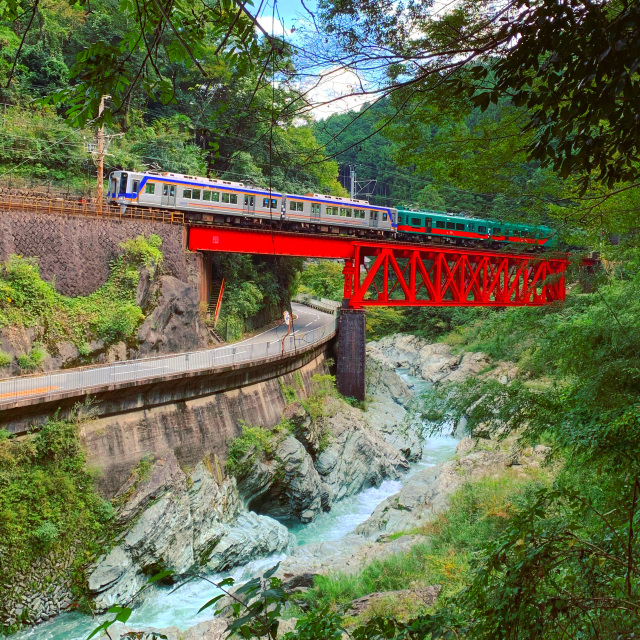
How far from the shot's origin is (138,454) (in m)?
12.8

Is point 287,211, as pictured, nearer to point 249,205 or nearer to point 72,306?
point 249,205

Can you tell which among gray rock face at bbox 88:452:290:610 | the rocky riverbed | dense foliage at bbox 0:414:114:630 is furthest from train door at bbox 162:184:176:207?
dense foliage at bbox 0:414:114:630

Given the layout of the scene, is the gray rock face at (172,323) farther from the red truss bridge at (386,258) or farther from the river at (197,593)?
the river at (197,593)

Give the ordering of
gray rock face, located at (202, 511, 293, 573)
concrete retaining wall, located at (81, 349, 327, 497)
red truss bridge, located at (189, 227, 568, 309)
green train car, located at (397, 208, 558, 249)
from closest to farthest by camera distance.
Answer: concrete retaining wall, located at (81, 349, 327, 497)
gray rock face, located at (202, 511, 293, 573)
red truss bridge, located at (189, 227, 568, 309)
green train car, located at (397, 208, 558, 249)

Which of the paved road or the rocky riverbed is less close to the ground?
the paved road

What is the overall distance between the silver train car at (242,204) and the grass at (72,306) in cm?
360

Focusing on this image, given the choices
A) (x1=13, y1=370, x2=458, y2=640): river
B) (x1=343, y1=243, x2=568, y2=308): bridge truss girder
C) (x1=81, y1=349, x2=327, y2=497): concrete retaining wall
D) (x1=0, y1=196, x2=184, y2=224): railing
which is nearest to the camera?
(x1=13, y1=370, x2=458, y2=640): river

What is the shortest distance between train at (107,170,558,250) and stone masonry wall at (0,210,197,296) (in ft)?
9.29

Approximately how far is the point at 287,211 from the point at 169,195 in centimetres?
492

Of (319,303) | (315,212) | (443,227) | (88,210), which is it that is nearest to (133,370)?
(88,210)

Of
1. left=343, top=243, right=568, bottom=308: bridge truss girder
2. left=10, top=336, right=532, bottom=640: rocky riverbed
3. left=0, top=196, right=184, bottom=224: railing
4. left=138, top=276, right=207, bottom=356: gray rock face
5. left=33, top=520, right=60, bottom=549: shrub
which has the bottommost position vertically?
left=10, top=336, right=532, bottom=640: rocky riverbed

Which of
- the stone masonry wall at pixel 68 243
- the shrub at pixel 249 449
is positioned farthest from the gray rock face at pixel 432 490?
the stone masonry wall at pixel 68 243

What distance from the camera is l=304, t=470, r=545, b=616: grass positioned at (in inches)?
361

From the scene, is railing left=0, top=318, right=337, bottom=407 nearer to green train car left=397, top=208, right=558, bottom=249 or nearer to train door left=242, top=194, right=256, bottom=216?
train door left=242, top=194, right=256, bottom=216
